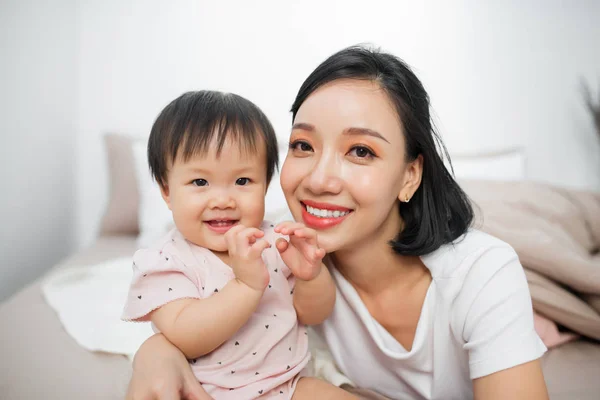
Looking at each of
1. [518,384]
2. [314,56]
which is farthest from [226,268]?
[314,56]

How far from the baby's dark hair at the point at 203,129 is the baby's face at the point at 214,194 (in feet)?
0.07

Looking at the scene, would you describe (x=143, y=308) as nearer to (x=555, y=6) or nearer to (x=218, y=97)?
(x=218, y=97)

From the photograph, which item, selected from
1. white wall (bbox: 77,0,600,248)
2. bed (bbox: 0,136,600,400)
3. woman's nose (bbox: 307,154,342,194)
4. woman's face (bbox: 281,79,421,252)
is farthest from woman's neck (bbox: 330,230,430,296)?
white wall (bbox: 77,0,600,248)

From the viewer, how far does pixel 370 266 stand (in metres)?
1.17

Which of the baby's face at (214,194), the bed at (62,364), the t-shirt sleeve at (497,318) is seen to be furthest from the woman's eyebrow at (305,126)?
the bed at (62,364)

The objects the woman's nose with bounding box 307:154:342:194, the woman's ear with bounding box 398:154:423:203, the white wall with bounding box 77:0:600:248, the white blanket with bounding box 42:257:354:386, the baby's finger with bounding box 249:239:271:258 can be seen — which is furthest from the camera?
the white wall with bounding box 77:0:600:248

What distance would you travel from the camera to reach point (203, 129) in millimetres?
998

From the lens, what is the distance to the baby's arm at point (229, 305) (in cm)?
87

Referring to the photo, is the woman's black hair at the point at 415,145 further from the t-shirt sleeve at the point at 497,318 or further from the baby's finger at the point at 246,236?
the baby's finger at the point at 246,236

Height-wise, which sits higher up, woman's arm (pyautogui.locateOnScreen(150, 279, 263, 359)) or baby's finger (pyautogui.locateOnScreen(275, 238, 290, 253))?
baby's finger (pyautogui.locateOnScreen(275, 238, 290, 253))

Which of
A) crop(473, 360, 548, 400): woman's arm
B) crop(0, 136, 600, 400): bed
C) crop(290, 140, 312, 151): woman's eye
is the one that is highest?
crop(290, 140, 312, 151): woman's eye

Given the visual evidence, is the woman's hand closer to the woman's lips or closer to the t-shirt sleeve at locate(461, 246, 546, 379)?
the woman's lips

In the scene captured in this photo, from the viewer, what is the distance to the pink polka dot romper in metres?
0.94

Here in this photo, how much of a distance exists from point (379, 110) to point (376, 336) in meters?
0.52
